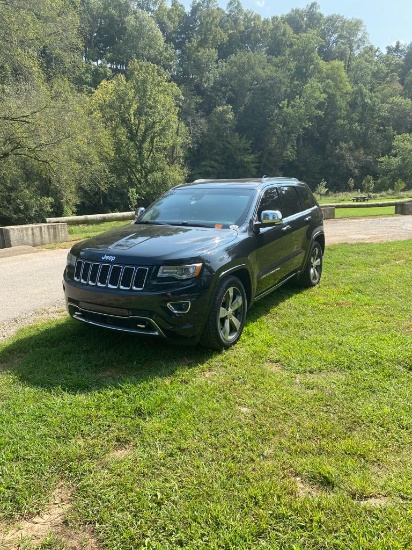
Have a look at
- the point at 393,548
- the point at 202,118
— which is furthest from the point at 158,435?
the point at 202,118

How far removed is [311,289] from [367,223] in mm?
11622

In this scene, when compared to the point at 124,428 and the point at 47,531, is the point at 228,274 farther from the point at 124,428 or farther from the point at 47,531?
the point at 47,531

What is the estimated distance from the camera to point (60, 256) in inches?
399

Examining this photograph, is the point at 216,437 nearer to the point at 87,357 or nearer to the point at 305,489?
the point at 305,489

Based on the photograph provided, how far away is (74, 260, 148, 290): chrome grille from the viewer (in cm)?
381

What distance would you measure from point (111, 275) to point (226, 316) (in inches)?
48.5

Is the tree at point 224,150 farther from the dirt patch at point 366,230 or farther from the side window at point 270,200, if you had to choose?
the side window at point 270,200

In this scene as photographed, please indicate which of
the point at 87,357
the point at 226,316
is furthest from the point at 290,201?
the point at 87,357

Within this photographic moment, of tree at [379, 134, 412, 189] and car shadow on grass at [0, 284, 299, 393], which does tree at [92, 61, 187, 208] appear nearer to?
tree at [379, 134, 412, 189]

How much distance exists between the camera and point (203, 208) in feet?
17.0

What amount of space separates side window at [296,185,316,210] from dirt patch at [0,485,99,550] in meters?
5.44

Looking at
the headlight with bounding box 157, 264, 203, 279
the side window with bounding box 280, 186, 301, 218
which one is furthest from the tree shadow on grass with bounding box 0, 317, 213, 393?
the side window with bounding box 280, 186, 301, 218

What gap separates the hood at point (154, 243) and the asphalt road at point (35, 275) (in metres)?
1.74

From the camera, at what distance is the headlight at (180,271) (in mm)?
3786
